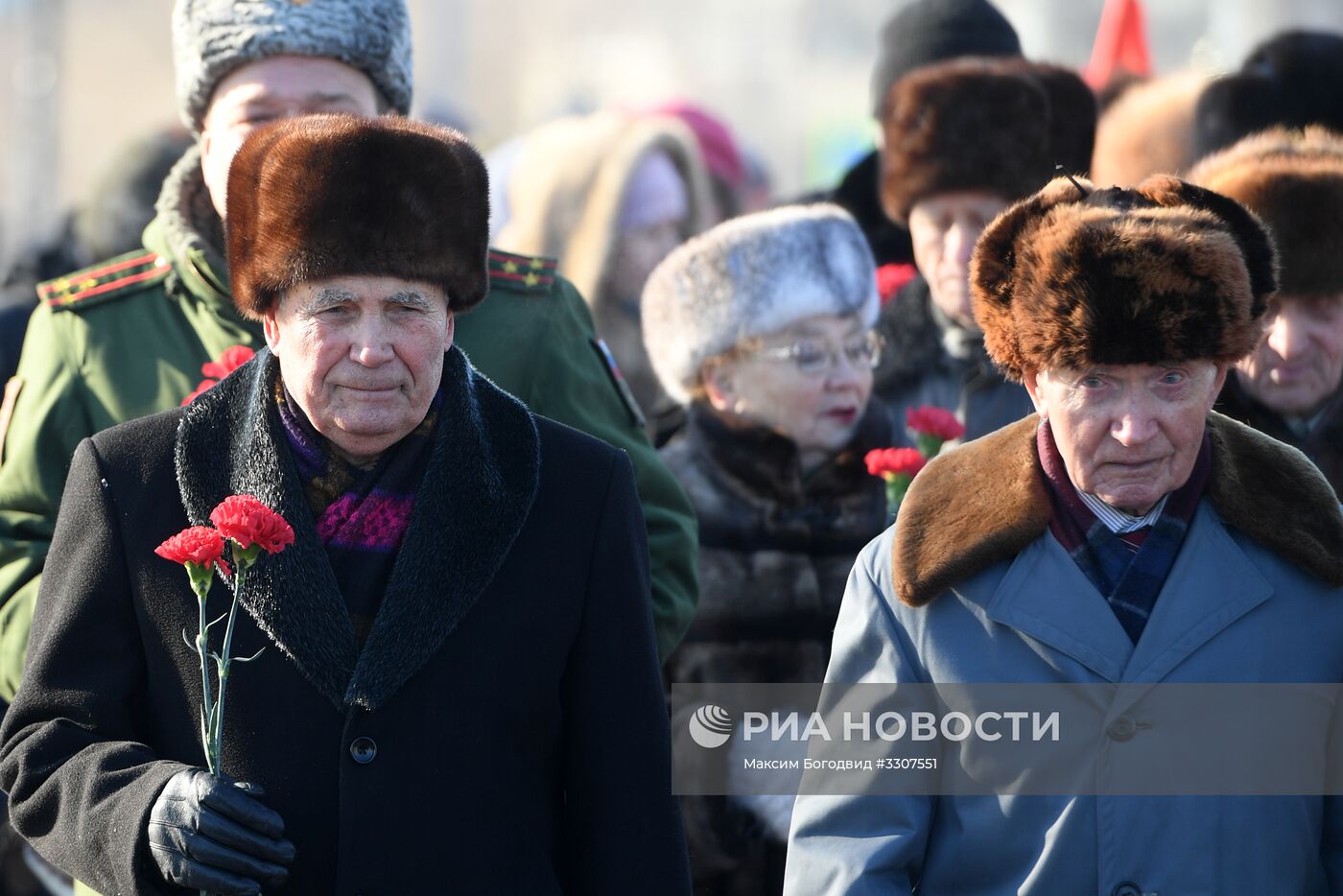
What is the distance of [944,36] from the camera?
6430mm

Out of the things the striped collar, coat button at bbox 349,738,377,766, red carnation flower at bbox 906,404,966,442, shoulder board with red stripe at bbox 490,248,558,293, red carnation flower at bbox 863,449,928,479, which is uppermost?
the striped collar

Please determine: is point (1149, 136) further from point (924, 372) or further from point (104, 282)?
point (104, 282)

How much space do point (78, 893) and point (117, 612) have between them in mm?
773

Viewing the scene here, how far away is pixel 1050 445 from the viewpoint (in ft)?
10.9

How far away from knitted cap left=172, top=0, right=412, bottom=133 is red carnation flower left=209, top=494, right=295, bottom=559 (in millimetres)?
1395

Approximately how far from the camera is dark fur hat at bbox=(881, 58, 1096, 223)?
5.22m

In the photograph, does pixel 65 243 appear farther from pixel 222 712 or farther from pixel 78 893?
pixel 222 712

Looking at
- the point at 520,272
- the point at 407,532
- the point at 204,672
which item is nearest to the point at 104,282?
the point at 520,272

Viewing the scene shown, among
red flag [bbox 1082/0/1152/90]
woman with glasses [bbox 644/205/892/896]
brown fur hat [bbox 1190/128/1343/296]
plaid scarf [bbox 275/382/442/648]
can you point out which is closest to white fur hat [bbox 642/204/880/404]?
woman with glasses [bbox 644/205/892/896]

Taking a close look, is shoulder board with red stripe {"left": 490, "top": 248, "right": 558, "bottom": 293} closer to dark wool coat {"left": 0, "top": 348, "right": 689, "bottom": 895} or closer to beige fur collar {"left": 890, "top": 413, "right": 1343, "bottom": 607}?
dark wool coat {"left": 0, "top": 348, "right": 689, "bottom": 895}

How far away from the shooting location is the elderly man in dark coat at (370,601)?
3.11 meters

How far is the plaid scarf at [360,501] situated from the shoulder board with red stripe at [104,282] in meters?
0.86

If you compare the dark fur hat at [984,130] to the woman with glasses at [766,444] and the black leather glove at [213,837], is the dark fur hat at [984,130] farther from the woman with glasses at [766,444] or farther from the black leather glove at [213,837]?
the black leather glove at [213,837]

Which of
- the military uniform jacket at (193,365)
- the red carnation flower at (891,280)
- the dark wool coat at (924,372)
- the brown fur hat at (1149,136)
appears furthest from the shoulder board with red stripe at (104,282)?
the brown fur hat at (1149,136)
